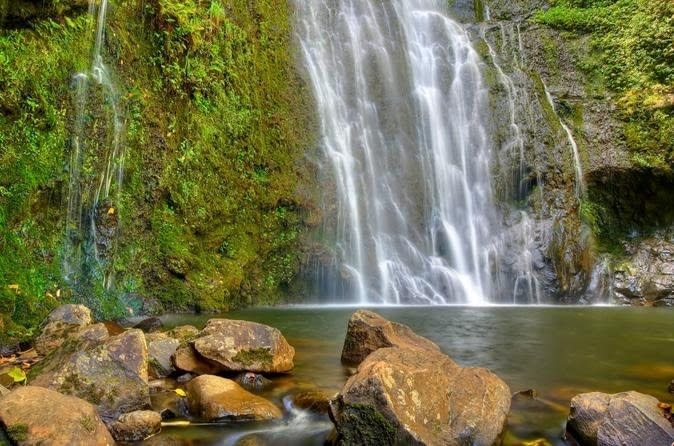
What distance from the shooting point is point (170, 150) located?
11664mm

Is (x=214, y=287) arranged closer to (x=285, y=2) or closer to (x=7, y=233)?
(x=7, y=233)

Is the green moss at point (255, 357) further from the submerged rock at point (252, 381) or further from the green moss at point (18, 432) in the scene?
the green moss at point (18, 432)

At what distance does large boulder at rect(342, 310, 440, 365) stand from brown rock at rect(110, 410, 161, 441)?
250 cm

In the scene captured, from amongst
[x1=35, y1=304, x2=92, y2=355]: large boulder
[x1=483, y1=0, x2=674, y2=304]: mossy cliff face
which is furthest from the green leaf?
[x1=483, y1=0, x2=674, y2=304]: mossy cliff face

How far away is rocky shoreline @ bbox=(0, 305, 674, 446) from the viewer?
361cm

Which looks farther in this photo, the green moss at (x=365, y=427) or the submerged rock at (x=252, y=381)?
the submerged rock at (x=252, y=381)

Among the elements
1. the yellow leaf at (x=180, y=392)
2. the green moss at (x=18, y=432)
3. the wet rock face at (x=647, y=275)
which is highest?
the wet rock face at (x=647, y=275)

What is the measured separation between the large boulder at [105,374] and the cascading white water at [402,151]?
28.1 feet

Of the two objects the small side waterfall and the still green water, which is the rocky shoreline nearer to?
the still green water

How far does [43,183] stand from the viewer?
29.7 ft

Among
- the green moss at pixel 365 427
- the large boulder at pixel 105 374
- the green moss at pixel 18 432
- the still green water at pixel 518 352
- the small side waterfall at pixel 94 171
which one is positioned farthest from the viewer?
the small side waterfall at pixel 94 171

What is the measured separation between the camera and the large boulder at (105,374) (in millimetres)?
4574

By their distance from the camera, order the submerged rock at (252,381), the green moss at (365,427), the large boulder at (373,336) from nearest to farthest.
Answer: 1. the green moss at (365,427)
2. the submerged rock at (252,381)
3. the large boulder at (373,336)

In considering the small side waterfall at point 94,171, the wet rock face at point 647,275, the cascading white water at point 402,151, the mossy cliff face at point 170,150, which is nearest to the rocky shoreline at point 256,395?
the mossy cliff face at point 170,150
